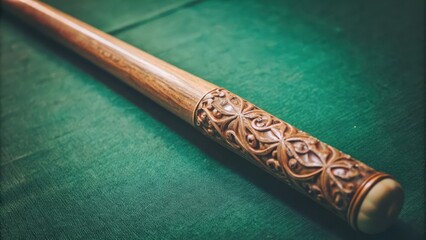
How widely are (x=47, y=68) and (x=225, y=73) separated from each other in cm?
96

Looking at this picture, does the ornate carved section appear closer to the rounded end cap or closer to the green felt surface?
the rounded end cap

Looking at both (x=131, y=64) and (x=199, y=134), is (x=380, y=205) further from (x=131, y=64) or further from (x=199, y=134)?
(x=131, y=64)

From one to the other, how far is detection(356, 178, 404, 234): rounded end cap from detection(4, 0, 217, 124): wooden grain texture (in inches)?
21.9

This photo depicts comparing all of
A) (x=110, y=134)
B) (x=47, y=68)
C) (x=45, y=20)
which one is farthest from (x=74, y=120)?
(x=45, y=20)

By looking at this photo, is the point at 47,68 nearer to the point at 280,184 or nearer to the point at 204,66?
the point at 204,66

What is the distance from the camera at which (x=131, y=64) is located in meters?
1.31

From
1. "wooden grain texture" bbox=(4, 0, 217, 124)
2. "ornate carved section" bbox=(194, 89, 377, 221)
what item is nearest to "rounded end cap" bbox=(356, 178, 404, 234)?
"ornate carved section" bbox=(194, 89, 377, 221)

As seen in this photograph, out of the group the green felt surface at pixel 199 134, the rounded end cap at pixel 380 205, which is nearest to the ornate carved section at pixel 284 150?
the rounded end cap at pixel 380 205

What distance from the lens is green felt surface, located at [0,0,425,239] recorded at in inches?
38.9

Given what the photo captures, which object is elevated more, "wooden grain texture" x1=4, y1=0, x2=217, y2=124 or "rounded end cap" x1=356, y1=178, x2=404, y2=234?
"rounded end cap" x1=356, y1=178, x2=404, y2=234

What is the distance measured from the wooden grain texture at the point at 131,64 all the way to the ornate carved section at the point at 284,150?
80 mm

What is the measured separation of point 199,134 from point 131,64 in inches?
15.0

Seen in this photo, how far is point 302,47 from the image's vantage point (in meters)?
1.61

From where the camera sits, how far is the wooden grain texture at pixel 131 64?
1.12m
